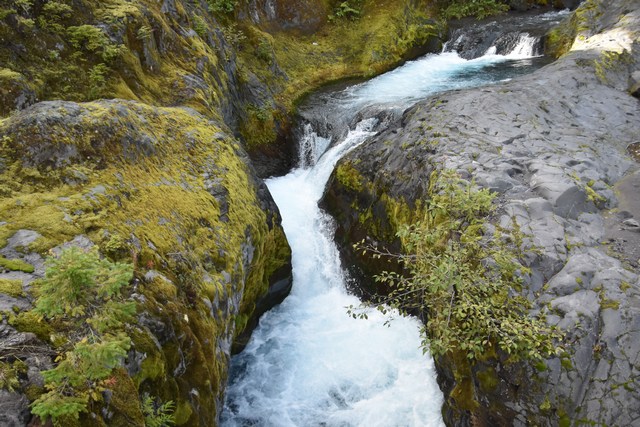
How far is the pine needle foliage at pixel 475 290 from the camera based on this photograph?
5039mm

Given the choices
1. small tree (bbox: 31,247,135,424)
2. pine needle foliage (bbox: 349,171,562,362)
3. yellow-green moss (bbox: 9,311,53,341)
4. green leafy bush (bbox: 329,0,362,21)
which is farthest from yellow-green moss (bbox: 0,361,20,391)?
green leafy bush (bbox: 329,0,362,21)

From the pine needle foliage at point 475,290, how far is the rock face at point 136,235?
233cm

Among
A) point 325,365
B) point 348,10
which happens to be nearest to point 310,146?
point 325,365

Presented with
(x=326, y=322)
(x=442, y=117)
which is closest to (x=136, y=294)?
(x=326, y=322)

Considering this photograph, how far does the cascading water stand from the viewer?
7.22m

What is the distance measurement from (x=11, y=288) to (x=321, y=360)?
6.00 m

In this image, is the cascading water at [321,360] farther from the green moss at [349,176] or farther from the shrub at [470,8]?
the shrub at [470,8]

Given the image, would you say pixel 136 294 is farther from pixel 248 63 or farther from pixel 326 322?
pixel 248 63

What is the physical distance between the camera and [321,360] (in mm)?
8383

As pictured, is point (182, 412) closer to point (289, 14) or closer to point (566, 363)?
point (566, 363)

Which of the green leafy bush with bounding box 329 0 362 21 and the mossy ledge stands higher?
the green leafy bush with bounding box 329 0 362 21

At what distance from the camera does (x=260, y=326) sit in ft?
30.4

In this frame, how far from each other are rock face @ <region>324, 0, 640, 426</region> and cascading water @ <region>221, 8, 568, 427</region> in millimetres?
726

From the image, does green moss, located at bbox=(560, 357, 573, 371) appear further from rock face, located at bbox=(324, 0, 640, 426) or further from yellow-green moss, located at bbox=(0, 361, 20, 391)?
yellow-green moss, located at bbox=(0, 361, 20, 391)
